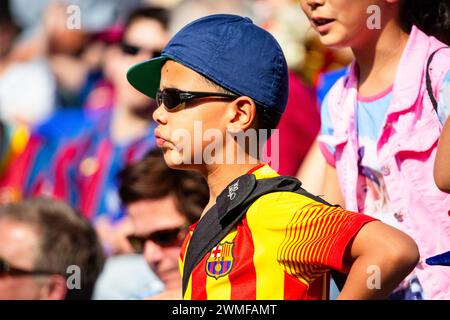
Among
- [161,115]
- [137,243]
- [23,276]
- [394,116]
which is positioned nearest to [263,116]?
[161,115]

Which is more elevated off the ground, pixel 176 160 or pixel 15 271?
pixel 176 160

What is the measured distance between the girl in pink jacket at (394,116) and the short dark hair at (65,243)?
121 cm

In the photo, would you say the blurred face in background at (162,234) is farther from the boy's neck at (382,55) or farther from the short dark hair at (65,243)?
the boy's neck at (382,55)

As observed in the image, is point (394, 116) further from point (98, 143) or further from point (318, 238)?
point (98, 143)

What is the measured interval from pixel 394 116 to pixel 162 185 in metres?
1.51

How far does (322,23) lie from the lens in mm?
3795

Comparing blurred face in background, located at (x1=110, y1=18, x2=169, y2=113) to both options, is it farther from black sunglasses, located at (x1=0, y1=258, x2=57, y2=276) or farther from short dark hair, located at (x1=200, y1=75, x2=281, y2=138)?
short dark hair, located at (x1=200, y1=75, x2=281, y2=138)

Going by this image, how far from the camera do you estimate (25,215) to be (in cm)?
480

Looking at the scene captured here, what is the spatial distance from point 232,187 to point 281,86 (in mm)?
373

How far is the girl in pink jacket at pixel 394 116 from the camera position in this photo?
3566 mm
